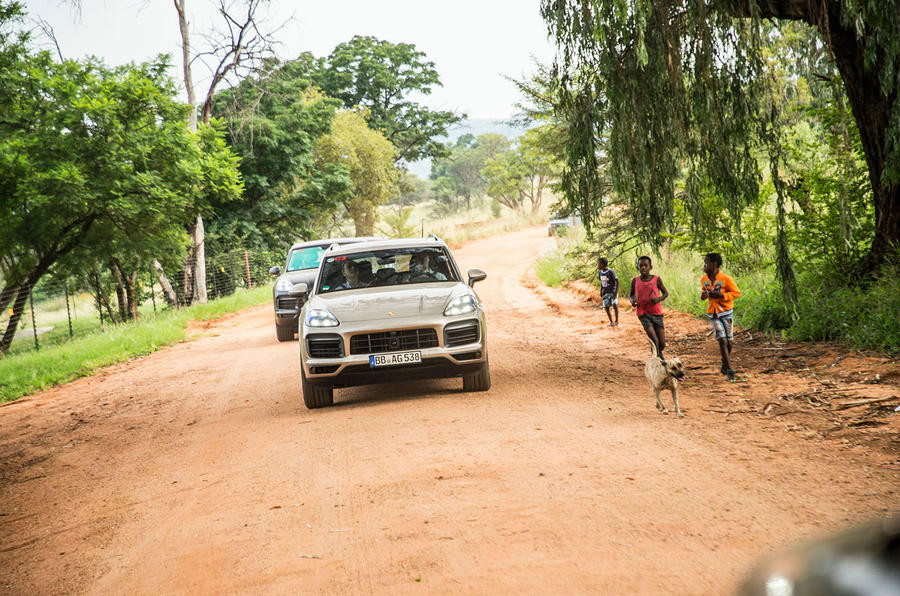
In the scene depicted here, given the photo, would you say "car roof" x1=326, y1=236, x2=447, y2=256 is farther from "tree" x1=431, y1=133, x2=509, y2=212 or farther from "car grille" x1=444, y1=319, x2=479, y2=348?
"tree" x1=431, y1=133, x2=509, y2=212

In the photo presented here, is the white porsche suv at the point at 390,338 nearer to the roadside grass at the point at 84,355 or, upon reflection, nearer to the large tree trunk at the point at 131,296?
the roadside grass at the point at 84,355

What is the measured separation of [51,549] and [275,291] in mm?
9837

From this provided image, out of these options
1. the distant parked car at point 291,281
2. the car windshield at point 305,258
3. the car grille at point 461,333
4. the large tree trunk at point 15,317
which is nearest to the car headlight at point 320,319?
the car grille at point 461,333

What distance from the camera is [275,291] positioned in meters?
14.5

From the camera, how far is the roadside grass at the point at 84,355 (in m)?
13.1

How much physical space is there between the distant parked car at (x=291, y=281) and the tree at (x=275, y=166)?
642 inches

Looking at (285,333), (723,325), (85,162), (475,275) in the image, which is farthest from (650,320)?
(85,162)

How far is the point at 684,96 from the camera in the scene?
8945 mm

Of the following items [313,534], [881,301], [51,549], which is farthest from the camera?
[881,301]

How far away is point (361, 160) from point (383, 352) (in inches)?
1428

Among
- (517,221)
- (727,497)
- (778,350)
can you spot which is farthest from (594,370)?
(517,221)

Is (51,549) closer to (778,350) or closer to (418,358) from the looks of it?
(418,358)

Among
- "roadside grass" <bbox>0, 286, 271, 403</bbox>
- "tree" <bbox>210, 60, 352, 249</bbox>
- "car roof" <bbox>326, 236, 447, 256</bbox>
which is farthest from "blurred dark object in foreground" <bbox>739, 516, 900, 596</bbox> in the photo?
"tree" <bbox>210, 60, 352, 249</bbox>

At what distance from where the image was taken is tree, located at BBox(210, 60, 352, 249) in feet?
106
